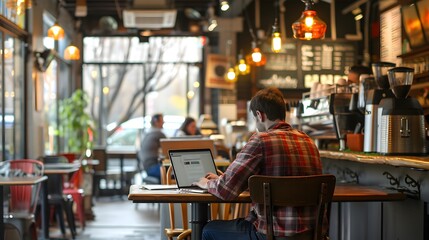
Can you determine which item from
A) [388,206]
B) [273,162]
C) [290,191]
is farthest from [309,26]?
[290,191]

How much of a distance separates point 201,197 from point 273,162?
447 millimetres

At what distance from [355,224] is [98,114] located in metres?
11.6

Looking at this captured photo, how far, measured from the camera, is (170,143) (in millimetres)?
7520

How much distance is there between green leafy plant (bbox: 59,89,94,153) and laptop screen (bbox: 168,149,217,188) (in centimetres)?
880

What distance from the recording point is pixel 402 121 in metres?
4.98

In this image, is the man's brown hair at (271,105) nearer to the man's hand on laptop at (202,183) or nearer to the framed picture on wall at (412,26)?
the man's hand on laptop at (202,183)

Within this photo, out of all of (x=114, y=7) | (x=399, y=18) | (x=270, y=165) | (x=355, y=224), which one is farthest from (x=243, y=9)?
(x=270, y=165)

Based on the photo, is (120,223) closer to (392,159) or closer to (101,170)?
(101,170)

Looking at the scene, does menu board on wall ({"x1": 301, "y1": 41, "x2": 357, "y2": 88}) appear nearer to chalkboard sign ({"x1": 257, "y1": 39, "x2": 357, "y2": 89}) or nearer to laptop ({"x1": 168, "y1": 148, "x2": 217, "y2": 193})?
chalkboard sign ({"x1": 257, "y1": 39, "x2": 357, "y2": 89})

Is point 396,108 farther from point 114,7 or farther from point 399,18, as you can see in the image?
point 114,7

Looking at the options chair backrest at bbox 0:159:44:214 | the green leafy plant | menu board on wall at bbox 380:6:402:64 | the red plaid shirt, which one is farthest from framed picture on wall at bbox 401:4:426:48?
the red plaid shirt

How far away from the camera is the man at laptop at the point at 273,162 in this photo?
404 centimetres

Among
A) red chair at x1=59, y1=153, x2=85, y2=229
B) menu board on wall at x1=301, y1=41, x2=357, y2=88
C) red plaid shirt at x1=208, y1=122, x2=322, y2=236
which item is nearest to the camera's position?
red plaid shirt at x1=208, y1=122, x2=322, y2=236

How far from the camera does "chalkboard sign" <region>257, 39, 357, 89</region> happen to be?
44.0 feet
